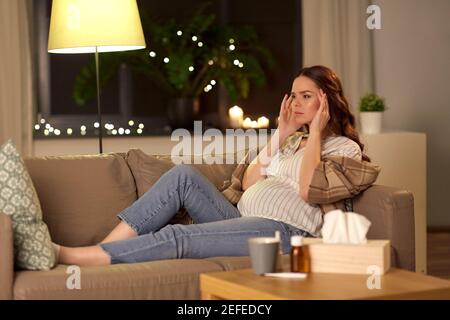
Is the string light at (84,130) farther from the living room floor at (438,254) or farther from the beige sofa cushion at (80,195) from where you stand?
the beige sofa cushion at (80,195)

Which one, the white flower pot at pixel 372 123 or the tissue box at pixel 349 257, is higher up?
the white flower pot at pixel 372 123

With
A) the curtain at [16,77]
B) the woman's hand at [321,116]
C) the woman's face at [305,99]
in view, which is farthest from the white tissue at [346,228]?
the curtain at [16,77]

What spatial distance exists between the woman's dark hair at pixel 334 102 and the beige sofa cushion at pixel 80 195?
84cm

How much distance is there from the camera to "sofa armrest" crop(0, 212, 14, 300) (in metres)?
2.94

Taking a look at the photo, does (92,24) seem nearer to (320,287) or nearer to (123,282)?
(123,282)

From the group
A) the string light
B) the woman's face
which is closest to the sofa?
the woman's face

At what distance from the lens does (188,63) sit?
5.80 meters

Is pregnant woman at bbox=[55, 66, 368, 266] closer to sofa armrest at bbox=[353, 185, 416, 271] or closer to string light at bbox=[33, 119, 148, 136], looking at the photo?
sofa armrest at bbox=[353, 185, 416, 271]

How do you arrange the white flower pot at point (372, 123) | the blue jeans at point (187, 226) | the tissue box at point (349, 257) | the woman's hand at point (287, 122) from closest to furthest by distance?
the tissue box at point (349, 257), the blue jeans at point (187, 226), the woman's hand at point (287, 122), the white flower pot at point (372, 123)

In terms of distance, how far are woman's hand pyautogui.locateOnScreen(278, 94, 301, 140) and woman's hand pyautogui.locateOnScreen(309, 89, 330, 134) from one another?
0.63ft

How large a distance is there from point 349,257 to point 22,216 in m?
1.11

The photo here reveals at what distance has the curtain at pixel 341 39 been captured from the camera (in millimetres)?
6051

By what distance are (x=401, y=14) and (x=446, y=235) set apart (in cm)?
153
